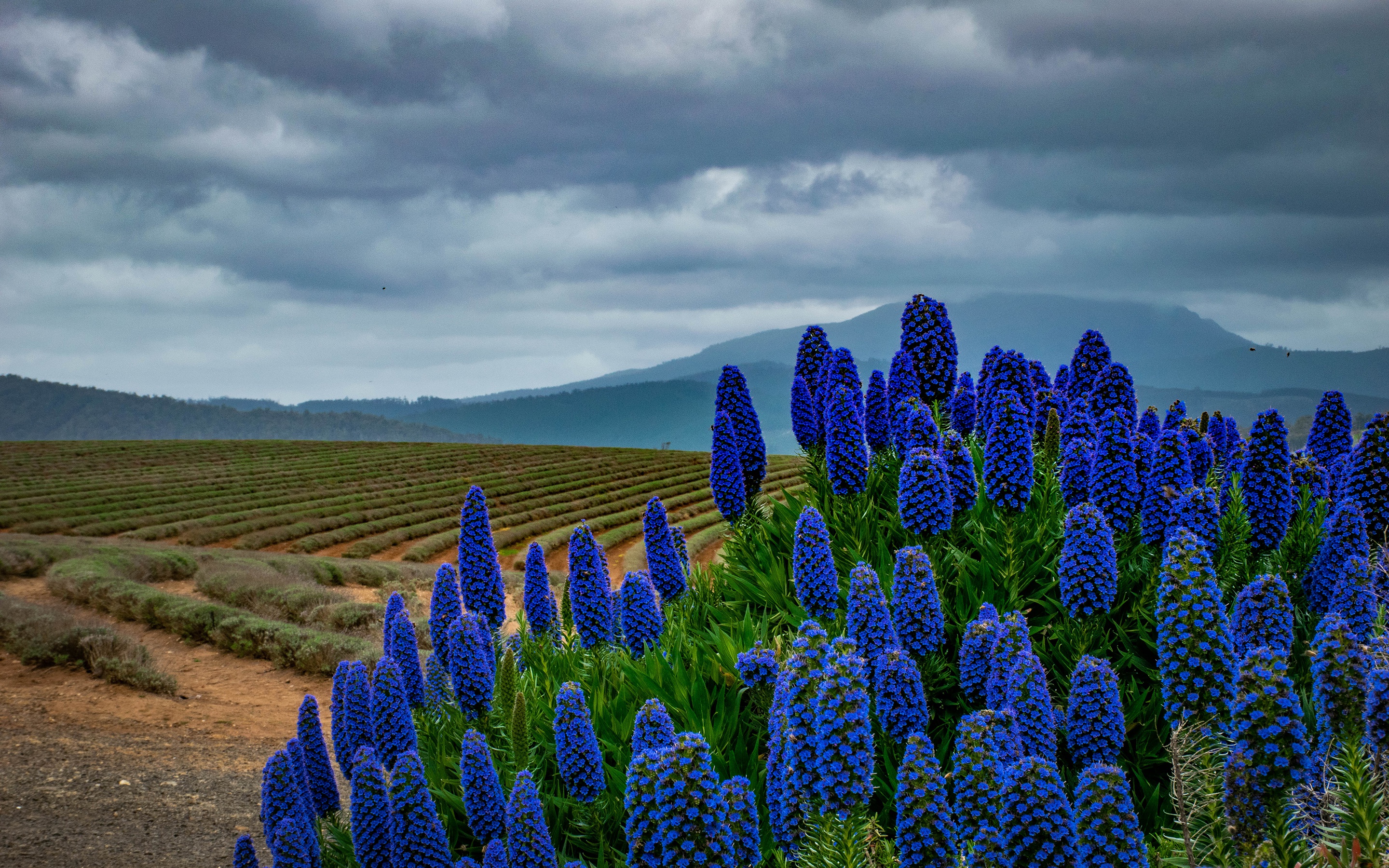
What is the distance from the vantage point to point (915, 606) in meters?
5.03

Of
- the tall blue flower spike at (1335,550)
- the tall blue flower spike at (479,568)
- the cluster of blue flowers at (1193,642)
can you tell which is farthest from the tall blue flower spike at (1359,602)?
the tall blue flower spike at (479,568)

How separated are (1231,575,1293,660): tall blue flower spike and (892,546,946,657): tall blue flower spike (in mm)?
1618

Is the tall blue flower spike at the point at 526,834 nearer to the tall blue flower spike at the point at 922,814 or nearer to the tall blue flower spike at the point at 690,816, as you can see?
A: the tall blue flower spike at the point at 690,816

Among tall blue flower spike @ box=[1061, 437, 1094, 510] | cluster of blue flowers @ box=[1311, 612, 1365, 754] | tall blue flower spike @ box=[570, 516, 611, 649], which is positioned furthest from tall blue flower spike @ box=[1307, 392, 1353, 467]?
tall blue flower spike @ box=[570, 516, 611, 649]

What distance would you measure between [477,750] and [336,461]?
393 feet

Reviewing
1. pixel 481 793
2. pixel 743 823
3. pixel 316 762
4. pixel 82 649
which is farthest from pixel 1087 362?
pixel 82 649

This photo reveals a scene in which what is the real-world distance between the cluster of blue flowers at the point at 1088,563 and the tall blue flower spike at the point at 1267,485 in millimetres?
2317

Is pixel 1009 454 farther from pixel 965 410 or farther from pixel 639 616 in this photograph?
pixel 965 410

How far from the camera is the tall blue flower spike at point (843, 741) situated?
3.54 meters

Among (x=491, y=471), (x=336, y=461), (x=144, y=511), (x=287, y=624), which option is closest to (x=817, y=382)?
(x=287, y=624)

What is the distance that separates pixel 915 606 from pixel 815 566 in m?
0.95

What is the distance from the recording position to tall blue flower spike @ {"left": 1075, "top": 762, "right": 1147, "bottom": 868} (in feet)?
9.96

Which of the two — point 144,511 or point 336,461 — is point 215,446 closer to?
point 336,461

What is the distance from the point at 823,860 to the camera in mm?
3746
